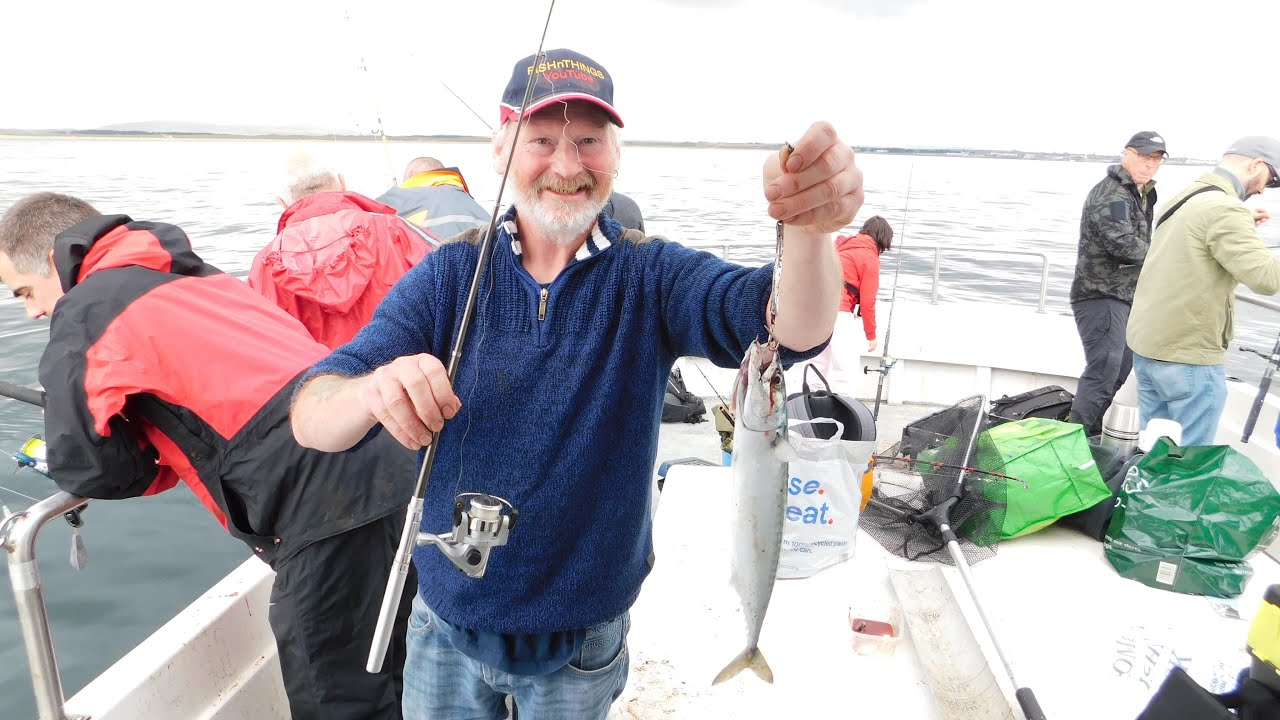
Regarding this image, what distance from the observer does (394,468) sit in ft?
8.30

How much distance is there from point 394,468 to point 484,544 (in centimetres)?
115

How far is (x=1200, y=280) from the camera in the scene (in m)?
4.35

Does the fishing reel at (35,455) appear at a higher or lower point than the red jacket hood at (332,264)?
lower

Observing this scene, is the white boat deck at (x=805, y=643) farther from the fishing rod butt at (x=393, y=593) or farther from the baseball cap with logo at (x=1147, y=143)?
the baseball cap with logo at (x=1147, y=143)

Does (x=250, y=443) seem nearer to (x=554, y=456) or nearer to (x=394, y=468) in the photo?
(x=394, y=468)

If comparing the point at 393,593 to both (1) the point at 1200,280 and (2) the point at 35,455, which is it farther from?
(1) the point at 1200,280

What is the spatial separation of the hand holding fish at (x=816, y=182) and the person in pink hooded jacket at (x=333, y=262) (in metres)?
2.60

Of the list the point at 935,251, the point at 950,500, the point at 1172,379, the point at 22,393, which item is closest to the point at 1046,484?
the point at 950,500

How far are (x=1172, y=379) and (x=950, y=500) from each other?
6.90ft

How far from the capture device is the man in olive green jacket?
4.21 m

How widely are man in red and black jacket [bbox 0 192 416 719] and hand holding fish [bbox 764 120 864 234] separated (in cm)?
177

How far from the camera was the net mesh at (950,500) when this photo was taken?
3.54m

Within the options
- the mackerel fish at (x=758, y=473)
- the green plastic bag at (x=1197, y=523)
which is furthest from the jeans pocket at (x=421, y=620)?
the green plastic bag at (x=1197, y=523)

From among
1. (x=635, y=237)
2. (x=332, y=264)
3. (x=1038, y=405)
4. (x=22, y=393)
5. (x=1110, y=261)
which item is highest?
(x=635, y=237)
